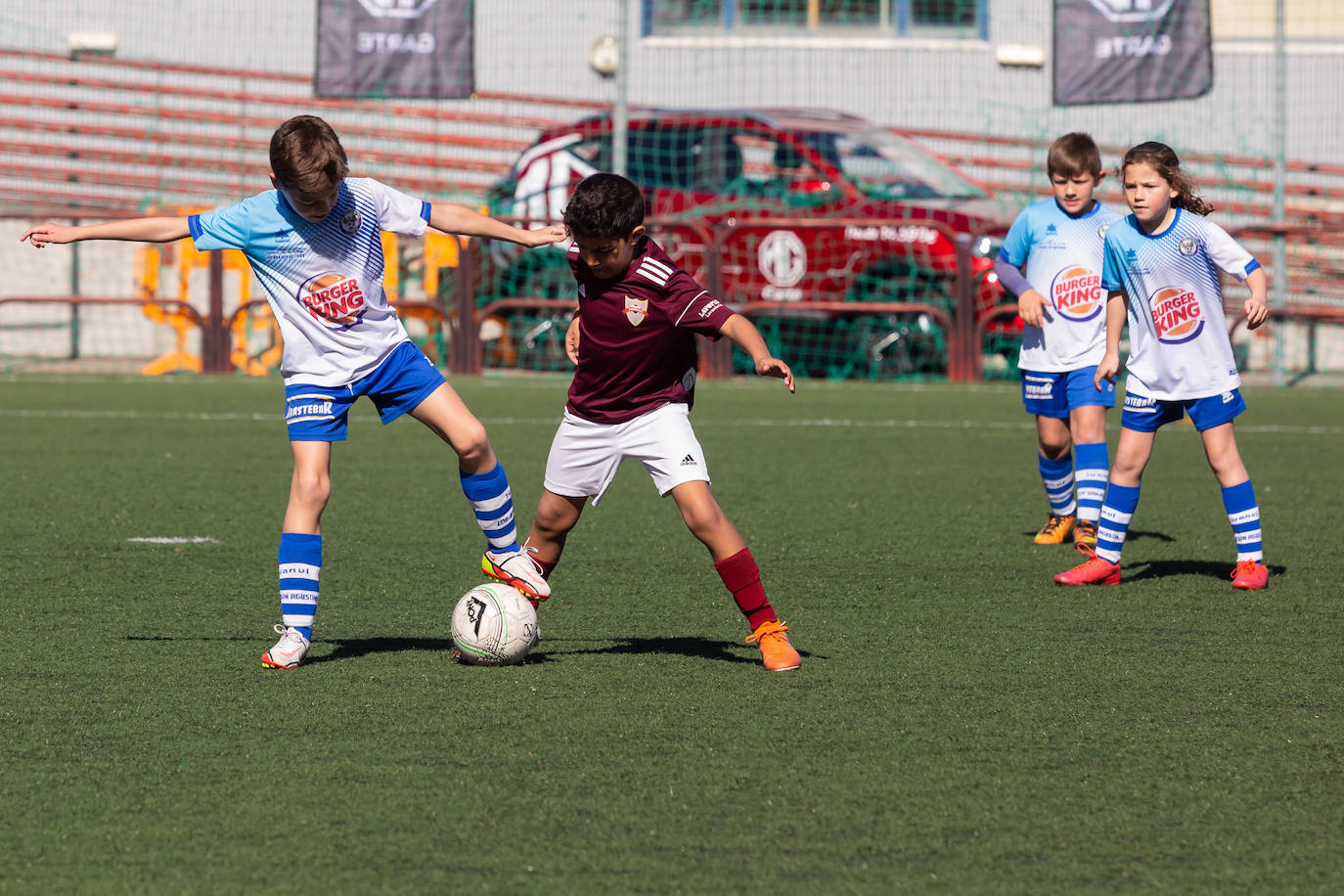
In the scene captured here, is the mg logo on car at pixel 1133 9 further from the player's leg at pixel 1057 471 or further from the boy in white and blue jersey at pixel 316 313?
the boy in white and blue jersey at pixel 316 313

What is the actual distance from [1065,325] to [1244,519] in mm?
1329

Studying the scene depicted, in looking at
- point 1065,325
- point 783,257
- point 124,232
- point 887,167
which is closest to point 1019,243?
point 1065,325

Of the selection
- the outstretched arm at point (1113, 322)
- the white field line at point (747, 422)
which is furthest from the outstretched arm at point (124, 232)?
the white field line at point (747, 422)

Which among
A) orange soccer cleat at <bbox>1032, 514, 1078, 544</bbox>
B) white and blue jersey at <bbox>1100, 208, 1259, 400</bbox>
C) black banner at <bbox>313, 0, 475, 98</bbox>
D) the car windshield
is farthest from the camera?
black banner at <bbox>313, 0, 475, 98</bbox>

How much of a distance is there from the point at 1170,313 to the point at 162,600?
3.46 m

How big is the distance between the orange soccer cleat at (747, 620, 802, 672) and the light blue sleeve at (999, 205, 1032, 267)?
10.1 feet

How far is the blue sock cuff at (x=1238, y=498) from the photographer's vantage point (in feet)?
20.3

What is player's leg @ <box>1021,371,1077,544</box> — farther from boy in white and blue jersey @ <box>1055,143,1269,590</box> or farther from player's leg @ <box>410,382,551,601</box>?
player's leg @ <box>410,382,551,601</box>

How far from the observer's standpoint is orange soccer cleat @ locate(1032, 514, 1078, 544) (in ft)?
23.4

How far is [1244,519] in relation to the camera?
6.14 m

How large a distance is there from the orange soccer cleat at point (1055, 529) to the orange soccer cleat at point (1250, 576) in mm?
1096

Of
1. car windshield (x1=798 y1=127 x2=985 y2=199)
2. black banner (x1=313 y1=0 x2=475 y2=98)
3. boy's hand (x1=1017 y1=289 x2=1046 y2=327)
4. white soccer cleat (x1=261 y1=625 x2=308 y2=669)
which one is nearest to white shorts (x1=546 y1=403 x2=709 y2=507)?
white soccer cleat (x1=261 y1=625 x2=308 y2=669)

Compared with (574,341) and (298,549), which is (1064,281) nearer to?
(574,341)

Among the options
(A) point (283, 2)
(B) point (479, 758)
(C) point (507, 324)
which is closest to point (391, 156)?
(A) point (283, 2)
